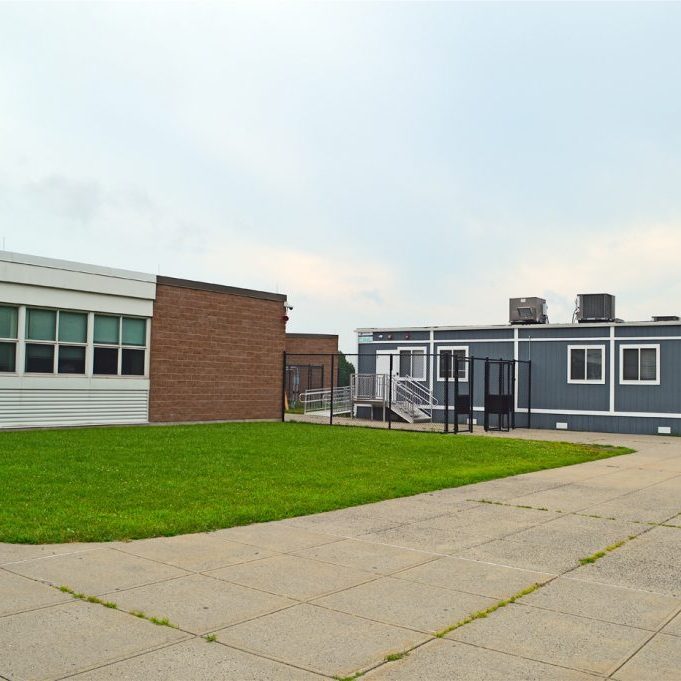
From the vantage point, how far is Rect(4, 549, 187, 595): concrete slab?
5.88 metres

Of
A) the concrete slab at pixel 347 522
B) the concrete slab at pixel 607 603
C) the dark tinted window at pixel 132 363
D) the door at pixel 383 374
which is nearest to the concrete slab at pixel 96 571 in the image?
the concrete slab at pixel 347 522

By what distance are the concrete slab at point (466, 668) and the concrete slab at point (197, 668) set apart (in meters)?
0.48

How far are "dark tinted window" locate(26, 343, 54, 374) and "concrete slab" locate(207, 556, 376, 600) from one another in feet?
47.0

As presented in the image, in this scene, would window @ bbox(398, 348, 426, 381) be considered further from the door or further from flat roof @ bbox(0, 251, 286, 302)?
flat roof @ bbox(0, 251, 286, 302)

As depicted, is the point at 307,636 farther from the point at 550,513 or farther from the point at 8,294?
the point at 8,294

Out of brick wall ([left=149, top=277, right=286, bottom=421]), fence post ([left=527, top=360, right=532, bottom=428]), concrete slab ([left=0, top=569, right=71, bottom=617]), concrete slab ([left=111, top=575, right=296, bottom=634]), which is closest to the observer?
concrete slab ([left=111, top=575, right=296, bottom=634])

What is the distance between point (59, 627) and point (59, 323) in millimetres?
16037

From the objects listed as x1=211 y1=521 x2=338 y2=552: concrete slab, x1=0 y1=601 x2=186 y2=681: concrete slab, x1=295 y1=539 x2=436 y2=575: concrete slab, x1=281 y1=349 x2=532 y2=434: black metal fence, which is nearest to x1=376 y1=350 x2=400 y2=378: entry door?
x1=281 y1=349 x2=532 y2=434: black metal fence

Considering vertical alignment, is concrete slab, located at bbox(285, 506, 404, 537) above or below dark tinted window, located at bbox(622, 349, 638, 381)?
below

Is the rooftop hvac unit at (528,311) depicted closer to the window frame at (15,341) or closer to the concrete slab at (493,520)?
the window frame at (15,341)

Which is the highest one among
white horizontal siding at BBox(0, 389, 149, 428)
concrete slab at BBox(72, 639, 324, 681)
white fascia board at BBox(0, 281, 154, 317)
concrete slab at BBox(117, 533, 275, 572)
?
white fascia board at BBox(0, 281, 154, 317)

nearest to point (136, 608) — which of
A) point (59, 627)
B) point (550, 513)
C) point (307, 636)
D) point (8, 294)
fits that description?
point (59, 627)

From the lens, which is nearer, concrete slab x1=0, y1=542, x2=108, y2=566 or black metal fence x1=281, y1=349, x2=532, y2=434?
concrete slab x1=0, y1=542, x2=108, y2=566

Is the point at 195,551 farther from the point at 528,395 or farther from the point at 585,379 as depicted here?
the point at 528,395
